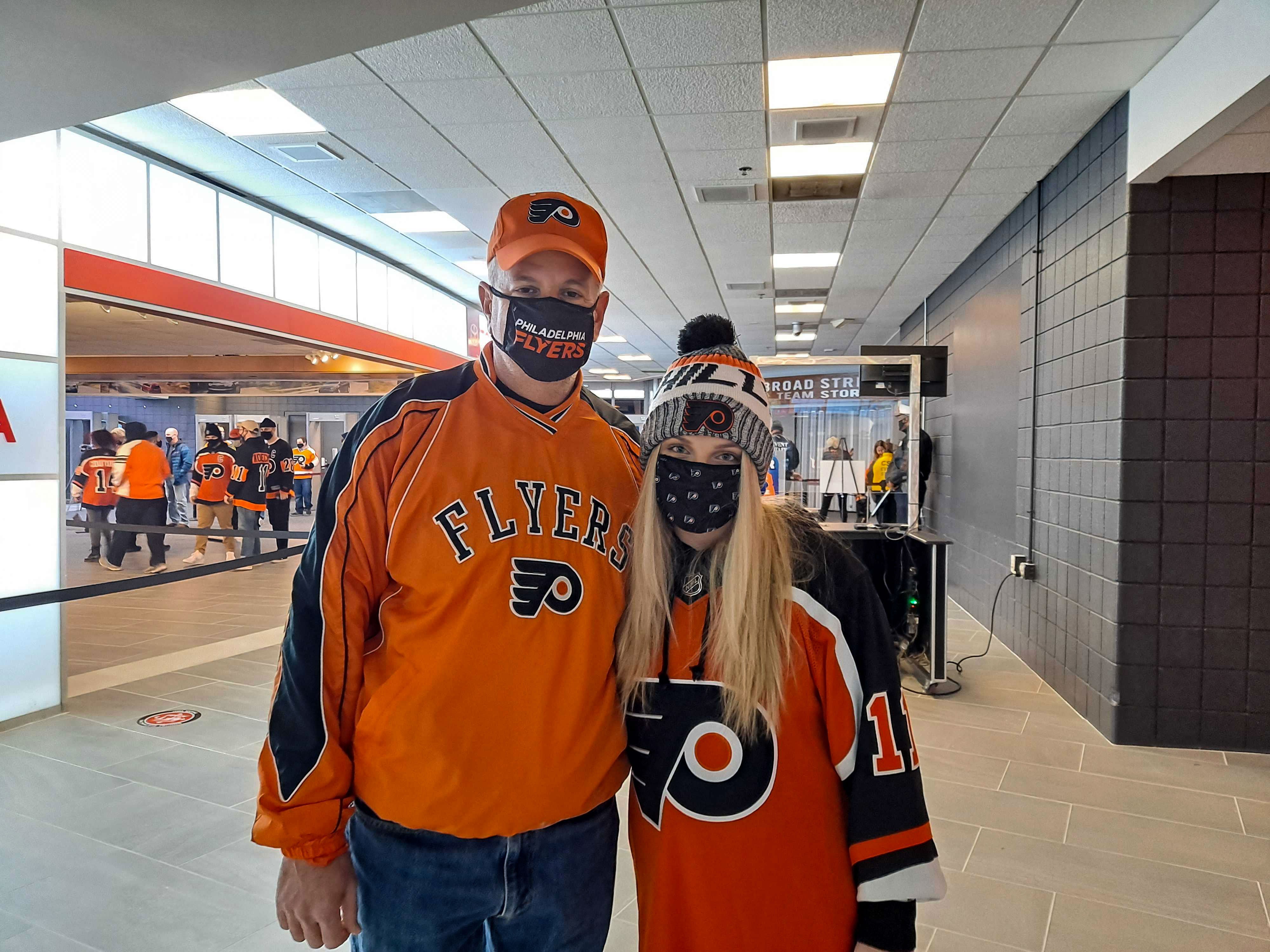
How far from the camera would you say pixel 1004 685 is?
4.74 meters

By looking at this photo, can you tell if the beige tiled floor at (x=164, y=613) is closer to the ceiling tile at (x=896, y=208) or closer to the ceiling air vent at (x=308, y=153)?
the ceiling air vent at (x=308, y=153)

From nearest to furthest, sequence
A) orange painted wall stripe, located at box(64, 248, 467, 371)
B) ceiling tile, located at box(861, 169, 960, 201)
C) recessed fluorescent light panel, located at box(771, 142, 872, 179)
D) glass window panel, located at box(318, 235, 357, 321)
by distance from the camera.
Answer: orange painted wall stripe, located at box(64, 248, 467, 371) → recessed fluorescent light panel, located at box(771, 142, 872, 179) → ceiling tile, located at box(861, 169, 960, 201) → glass window panel, located at box(318, 235, 357, 321)

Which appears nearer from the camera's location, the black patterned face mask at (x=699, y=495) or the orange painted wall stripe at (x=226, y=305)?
the black patterned face mask at (x=699, y=495)

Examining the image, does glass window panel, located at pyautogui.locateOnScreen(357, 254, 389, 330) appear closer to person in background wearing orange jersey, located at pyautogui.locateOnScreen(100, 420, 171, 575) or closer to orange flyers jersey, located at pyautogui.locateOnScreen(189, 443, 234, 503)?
orange flyers jersey, located at pyautogui.locateOnScreen(189, 443, 234, 503)

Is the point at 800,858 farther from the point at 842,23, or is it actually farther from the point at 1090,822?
the point at 842,23

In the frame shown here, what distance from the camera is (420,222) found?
21.0ft

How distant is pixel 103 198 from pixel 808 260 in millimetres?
5521

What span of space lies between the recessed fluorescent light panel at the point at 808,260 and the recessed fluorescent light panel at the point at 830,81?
10.0 ft

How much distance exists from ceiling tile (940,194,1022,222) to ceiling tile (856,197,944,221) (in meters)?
0.08

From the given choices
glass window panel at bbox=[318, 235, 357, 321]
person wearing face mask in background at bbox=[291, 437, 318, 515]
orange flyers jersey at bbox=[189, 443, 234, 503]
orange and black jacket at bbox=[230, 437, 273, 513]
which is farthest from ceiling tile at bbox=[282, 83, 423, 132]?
person wearing face mask in background at bbox=[291, 437, 318, 515]

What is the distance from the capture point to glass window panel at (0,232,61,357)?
12.8ft

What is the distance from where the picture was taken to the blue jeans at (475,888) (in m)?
1.16

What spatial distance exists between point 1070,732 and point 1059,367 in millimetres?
2083

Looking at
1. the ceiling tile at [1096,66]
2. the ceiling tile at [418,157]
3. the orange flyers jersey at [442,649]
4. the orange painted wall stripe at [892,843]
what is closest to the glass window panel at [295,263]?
the ceiling tile at [418,157]
